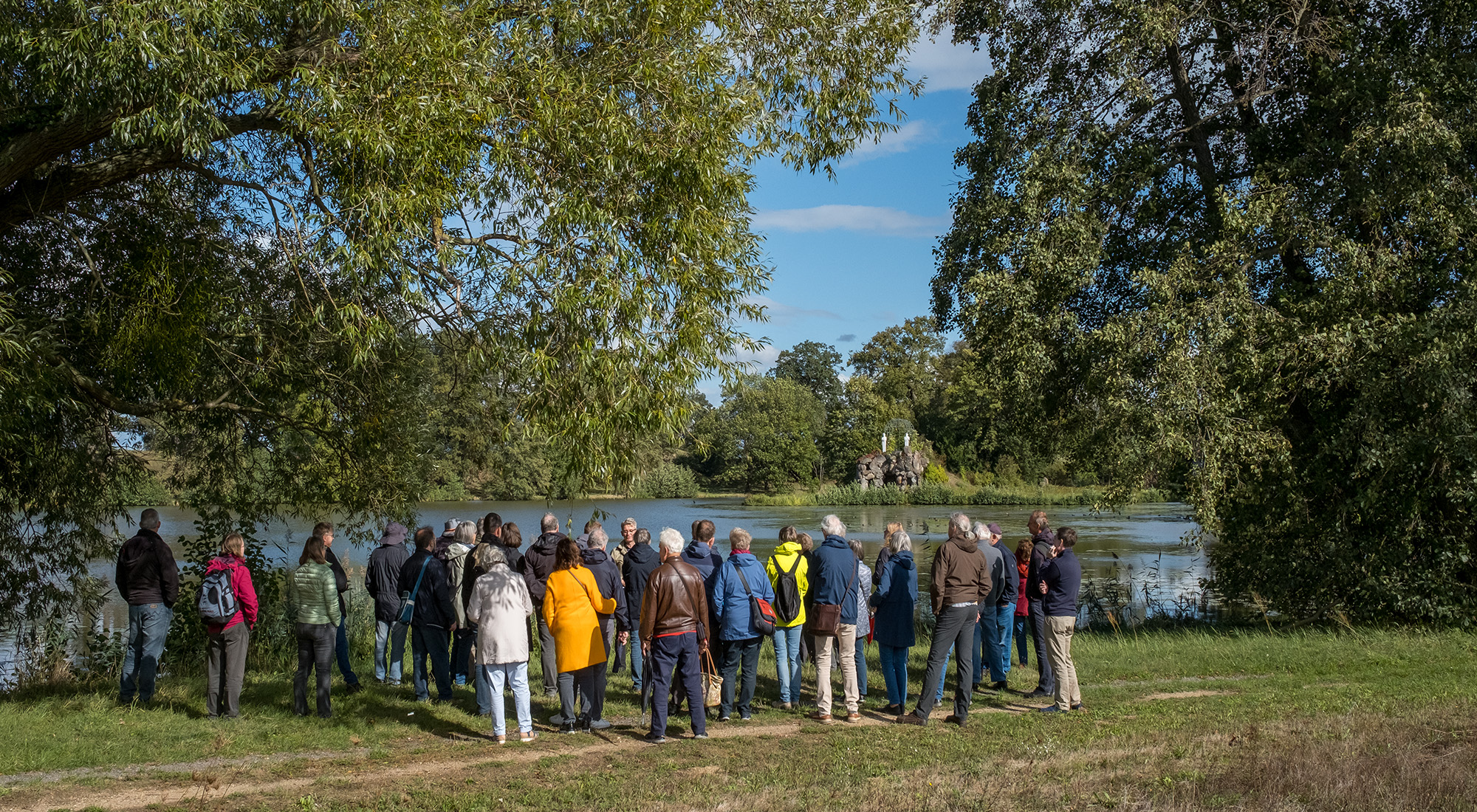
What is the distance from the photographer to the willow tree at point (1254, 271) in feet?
39.3

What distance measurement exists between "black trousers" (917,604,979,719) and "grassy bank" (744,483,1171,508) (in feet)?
145

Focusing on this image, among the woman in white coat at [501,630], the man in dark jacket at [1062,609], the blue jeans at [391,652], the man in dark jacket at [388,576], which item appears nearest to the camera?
the woman in white coat at [501,630]

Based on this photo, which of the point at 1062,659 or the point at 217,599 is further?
the point at 1062,659

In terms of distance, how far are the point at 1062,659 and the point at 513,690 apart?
177 inches

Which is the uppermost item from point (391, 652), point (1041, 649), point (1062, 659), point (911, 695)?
point (391, 652)

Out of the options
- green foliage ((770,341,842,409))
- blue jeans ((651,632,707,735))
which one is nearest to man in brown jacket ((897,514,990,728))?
blue jeans ((651,632,707,735))

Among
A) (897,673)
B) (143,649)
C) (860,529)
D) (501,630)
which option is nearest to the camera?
(501,630)

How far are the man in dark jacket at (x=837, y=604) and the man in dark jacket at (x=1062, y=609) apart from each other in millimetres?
1585

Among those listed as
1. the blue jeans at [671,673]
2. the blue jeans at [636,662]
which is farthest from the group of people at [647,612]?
the blue jeans at [636,662]

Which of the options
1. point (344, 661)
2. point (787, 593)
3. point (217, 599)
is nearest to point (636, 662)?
point (787, 593)

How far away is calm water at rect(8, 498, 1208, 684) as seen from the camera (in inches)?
774

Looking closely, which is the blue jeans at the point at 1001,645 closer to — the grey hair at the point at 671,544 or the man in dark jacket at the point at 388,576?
the grey hair at the point at 671,544

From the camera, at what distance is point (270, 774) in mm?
6445

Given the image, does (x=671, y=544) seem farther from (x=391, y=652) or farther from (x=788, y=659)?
(x=391, y=652)
